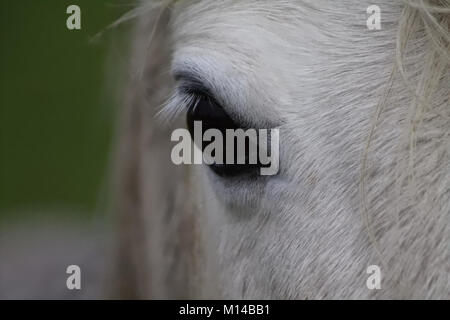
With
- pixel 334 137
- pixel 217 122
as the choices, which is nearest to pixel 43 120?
pixel 217 122

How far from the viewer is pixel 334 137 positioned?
956 mm

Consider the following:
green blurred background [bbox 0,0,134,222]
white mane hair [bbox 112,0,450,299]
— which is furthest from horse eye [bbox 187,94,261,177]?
green blurred background [bbox 0,0,134,222]

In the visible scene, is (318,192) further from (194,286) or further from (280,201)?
(194,286)

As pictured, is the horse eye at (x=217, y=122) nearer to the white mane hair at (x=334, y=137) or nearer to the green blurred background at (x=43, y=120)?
the white mane hair at (x=334, y=137)

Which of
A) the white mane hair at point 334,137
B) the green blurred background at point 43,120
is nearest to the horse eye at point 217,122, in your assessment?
the white mane hair at point 334,137

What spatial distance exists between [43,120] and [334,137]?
3.50 meters

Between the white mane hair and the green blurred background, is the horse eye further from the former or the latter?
the green blurred background

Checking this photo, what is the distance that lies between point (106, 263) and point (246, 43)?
138 cm

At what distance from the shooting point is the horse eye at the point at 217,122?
3.41ft

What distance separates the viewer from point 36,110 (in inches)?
164

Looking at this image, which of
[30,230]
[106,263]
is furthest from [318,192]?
[30,230]

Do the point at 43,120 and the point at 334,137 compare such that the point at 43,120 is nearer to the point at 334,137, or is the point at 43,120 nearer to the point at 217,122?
the point at 217,122

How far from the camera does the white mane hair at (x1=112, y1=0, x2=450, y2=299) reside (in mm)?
876

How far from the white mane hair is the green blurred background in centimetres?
285
